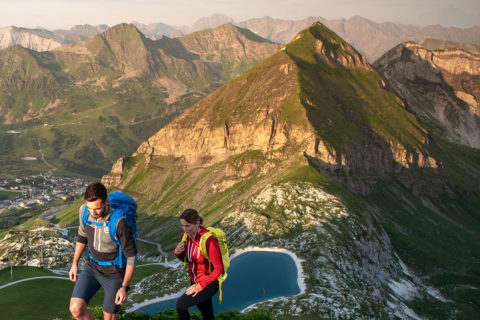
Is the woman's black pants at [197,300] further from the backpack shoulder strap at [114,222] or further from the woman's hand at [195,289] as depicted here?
the backpack shoulder strap at [114,222]

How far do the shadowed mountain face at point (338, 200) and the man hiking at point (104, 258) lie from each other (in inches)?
1053

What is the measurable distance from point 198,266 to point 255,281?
35.5 m

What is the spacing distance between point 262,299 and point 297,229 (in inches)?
1668

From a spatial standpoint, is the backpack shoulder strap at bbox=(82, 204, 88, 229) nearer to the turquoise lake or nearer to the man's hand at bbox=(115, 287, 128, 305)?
the man's hand at bbox=(115, 287, 128, 305)

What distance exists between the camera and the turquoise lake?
41531 millimetres

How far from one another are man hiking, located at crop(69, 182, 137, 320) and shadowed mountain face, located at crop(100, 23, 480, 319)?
26756 millimetres

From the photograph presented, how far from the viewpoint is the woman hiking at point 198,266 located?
14.4 m

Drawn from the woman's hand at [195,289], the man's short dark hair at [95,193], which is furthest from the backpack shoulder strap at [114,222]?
the woman's hand at [195,289]

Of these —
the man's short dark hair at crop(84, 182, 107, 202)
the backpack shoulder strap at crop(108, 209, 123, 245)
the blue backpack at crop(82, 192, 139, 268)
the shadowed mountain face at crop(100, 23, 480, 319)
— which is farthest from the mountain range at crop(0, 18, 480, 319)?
the man's short dark hair at crop(84, 182, 107, 202)

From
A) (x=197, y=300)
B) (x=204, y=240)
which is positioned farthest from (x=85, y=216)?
(x=197, y=300)

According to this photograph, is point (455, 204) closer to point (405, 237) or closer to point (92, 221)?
point (405, 237)

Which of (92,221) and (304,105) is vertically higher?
(304,105)

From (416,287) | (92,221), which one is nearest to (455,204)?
(416,287)

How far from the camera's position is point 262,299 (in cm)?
4384
